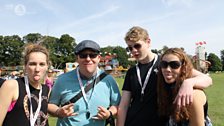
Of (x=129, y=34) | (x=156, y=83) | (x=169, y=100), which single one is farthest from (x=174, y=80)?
(x=129, y=34)

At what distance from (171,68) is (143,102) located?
80 cm

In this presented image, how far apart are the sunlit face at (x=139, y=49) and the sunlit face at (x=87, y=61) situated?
587 millimetres

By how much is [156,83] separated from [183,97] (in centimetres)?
100

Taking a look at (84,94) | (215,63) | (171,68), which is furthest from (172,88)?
(215,63)

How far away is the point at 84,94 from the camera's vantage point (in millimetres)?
4422

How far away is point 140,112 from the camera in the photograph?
449cm

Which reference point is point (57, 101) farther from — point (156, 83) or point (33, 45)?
point (156, 83)

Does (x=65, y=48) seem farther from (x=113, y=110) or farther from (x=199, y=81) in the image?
(x=199, y=81)

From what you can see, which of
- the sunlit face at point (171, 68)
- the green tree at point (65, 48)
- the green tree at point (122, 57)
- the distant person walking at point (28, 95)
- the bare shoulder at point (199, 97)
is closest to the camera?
the bare shoulder at point (199, 97)

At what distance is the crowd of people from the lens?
146 inches

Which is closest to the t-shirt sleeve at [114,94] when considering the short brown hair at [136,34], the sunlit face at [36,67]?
the short brown hair at [136,34]

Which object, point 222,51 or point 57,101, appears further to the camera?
point 222,51

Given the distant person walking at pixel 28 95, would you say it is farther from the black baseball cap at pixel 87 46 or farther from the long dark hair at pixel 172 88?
the long dark hair at pixel 172 88

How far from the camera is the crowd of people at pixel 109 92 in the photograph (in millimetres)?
3715
